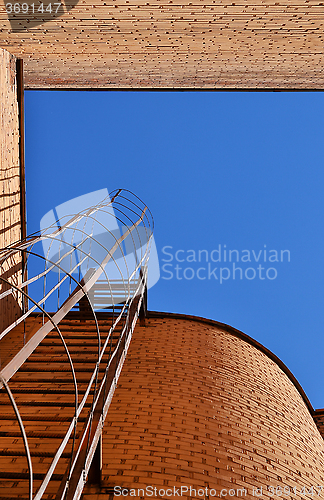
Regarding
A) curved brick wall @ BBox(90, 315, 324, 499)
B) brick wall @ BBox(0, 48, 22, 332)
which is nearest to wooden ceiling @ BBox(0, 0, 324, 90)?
brick wall @ BBox(0, 48, 22, 332)

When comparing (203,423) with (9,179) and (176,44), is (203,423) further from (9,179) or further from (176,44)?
(176,44)

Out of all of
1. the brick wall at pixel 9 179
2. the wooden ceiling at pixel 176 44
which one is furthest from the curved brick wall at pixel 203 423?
the wooden ceiling at pixel 176 44

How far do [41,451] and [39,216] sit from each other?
34.9 ft

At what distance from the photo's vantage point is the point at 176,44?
662 centimetres

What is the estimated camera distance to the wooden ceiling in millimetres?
5633

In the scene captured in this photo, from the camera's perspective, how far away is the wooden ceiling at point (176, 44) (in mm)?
5633

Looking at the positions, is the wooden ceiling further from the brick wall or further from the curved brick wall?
the curved brick wall

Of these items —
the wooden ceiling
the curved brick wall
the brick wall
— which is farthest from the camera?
the brick wall

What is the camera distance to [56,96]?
13.4m

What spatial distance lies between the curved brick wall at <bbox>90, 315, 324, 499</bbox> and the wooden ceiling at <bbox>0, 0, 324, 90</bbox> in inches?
211

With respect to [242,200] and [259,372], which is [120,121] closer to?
[242,200]

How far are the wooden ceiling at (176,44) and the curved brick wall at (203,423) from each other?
537cm

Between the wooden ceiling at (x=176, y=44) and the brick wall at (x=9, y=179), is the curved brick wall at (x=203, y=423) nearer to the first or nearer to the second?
the brick wall at (x=9, y=179)

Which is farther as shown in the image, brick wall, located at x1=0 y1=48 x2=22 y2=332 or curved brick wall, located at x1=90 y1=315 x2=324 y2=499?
brick wall, located at x1=0 y1=48 x2=22 y2=332
